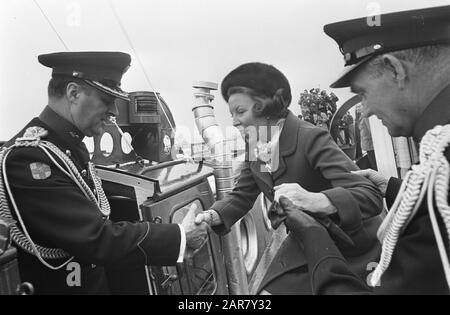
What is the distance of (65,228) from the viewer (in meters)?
1.44

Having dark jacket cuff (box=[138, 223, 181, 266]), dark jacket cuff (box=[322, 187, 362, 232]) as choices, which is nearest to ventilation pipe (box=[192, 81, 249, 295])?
dark jacket cuff (box=[138, 223, 181, 266])

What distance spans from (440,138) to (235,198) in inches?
50.1

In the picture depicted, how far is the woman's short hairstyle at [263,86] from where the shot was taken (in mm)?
1719

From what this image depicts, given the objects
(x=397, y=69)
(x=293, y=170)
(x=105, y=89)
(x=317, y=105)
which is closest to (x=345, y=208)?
(x=293, y=170)

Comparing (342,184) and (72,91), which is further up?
(72,91)

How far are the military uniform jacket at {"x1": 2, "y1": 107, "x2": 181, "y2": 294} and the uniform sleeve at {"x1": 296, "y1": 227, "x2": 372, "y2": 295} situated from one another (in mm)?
704

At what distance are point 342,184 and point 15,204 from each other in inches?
54.8

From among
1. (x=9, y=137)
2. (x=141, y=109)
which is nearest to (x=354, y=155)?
(x=141, y=109)

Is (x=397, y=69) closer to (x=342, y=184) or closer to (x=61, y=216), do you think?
(x=342, y=184)

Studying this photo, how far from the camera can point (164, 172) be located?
222cm

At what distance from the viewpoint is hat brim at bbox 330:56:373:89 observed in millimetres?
1251
